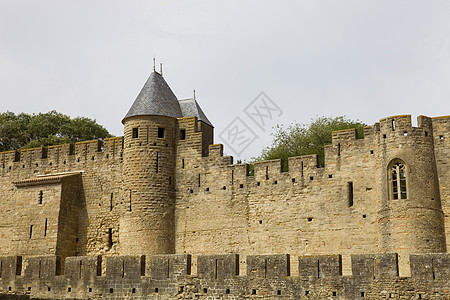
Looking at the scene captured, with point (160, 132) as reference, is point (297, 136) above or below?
above

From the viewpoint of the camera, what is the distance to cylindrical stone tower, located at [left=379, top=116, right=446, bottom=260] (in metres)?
Result: 22.3

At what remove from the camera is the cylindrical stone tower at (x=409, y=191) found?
73.3 feet

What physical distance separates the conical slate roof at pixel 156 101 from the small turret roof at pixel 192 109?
1.33ft

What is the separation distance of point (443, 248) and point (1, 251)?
20535 mm

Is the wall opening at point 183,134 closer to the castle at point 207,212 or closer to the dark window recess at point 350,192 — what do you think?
the castle at point 207,212

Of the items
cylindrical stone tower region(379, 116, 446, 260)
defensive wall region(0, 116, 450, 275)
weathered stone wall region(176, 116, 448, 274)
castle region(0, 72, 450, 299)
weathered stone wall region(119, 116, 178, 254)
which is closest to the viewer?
castle region(0, 72, 450, 299)

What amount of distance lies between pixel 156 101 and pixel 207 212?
572cm

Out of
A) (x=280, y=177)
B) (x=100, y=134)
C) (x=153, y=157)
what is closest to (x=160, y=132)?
(x=153, y=157)

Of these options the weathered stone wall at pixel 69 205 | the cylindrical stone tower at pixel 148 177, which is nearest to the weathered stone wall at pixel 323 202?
the cylindrical stone tower at pixel 148 177

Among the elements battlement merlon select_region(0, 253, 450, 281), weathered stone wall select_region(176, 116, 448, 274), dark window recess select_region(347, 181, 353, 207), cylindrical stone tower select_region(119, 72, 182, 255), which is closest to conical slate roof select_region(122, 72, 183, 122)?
cylindrical stone tower select_region(119, 72, 182, 255)

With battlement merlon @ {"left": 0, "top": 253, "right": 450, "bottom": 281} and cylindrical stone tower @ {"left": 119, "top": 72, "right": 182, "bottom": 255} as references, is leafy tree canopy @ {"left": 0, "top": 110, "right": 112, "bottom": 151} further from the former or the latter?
battlement merlon @ {"left": 0, "top": 253, "right": 450, "bottom": 281}

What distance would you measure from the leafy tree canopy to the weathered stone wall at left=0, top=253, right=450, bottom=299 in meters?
24.6

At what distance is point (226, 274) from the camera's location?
666 inches

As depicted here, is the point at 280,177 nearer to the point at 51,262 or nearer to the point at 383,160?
the point at 383,160
